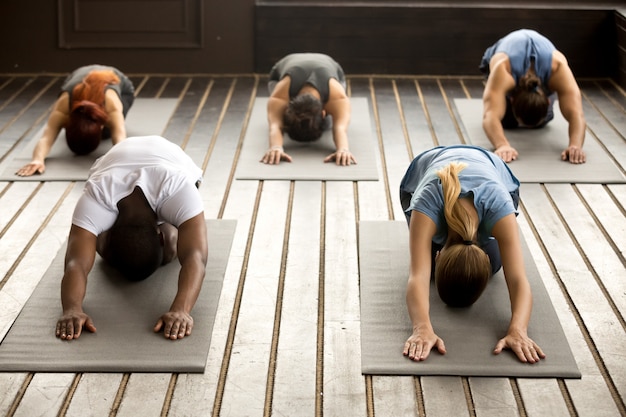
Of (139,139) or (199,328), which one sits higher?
(139,139)

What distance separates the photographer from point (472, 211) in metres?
3.04

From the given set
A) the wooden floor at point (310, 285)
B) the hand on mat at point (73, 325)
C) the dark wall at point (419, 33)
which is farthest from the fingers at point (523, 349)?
the dark wall at point (419, 33)

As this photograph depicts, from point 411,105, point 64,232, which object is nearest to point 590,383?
point 64,232

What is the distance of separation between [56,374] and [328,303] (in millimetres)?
988

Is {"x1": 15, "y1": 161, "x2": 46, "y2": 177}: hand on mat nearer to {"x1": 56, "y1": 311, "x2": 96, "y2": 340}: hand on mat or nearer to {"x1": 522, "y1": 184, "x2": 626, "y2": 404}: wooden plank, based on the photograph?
{"x1": 56, "y1": 311, "x2": 96, "y2": 340}: hand on mat

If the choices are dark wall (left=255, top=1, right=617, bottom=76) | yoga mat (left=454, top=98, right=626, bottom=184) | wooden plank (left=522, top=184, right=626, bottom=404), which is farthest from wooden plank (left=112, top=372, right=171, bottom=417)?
dark wall (left=255, top=1, right=617, bottom=76)

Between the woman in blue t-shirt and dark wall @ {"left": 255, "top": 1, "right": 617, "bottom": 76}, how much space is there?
1.32 meters

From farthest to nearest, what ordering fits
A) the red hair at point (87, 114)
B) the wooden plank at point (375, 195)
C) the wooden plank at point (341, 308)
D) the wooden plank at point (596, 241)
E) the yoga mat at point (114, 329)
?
the red hair at point (87, 114) < the wooden plank at point (375, 195) < the wooden plank at point (596, 241) < the yoga mat at point (114, 329) < the wooden plank at point (341, 308)

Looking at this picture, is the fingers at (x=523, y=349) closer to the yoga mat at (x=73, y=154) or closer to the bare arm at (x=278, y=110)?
the bare arm at (x=278, y=110)

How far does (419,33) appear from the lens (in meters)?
6.39

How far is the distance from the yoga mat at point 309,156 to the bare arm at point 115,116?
0.63 meters

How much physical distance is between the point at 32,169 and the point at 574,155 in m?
2.76

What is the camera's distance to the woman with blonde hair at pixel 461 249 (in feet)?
9.70

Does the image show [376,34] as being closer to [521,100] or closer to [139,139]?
[521,100]
